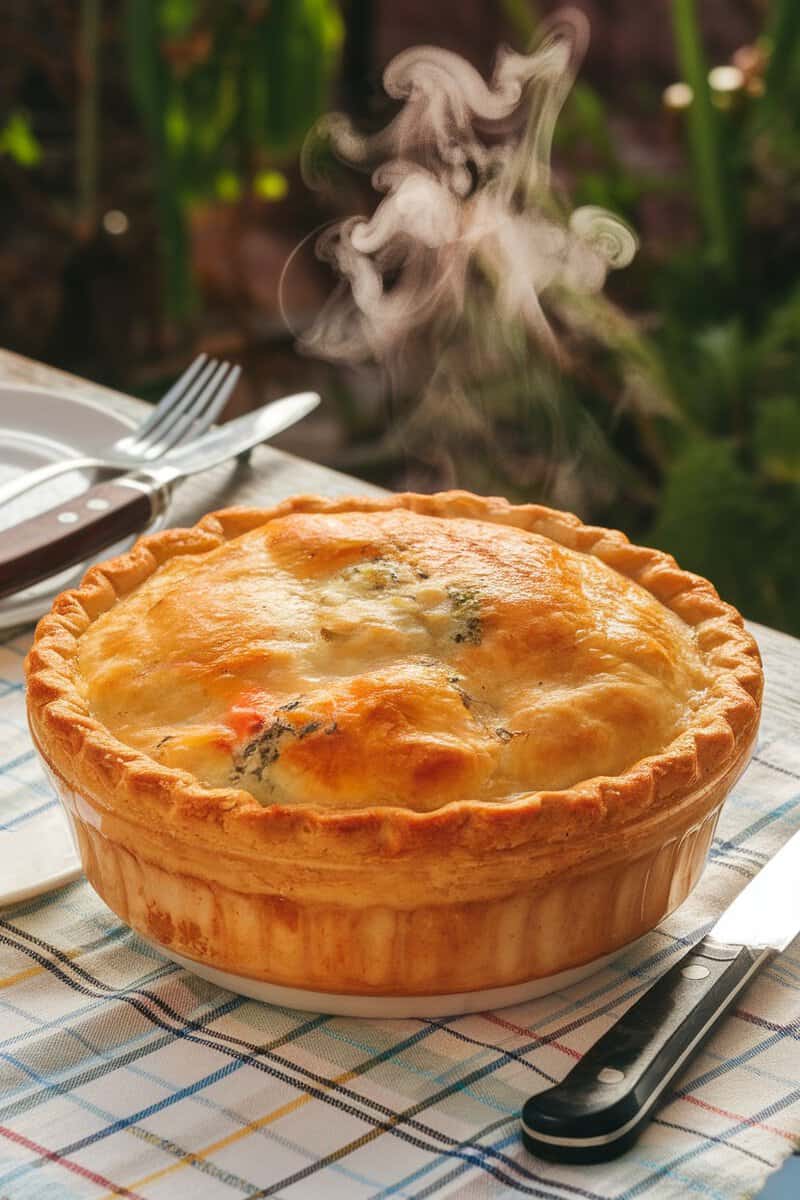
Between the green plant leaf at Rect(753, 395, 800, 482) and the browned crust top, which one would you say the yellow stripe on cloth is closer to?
the browned crust top

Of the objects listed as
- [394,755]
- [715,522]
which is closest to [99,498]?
[394,755]

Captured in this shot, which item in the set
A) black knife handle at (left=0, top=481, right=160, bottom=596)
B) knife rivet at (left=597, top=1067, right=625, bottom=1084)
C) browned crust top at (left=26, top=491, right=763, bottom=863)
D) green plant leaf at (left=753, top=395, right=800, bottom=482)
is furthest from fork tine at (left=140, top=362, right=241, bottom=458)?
green plant leaf at (left=753, top=395, right=800, bottom=482)

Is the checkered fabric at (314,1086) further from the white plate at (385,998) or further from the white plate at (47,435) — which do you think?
the white plate at (47,435)

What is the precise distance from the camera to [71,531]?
1799mm

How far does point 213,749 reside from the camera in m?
1.24

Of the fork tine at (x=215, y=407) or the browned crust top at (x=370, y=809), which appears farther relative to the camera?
the fork tine at (x=215, y=407)

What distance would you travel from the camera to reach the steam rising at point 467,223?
2961 mm

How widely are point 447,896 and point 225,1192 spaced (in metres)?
0.27

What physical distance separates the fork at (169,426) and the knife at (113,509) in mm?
37

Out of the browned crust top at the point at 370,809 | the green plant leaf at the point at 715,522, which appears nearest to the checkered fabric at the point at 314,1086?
the browned crust top at the point at 370,809

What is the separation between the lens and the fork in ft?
6.59

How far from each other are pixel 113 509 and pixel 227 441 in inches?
12.1

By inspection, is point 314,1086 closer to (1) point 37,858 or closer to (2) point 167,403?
(1) point 37,858

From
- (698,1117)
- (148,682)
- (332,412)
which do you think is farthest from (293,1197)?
(332,412)
